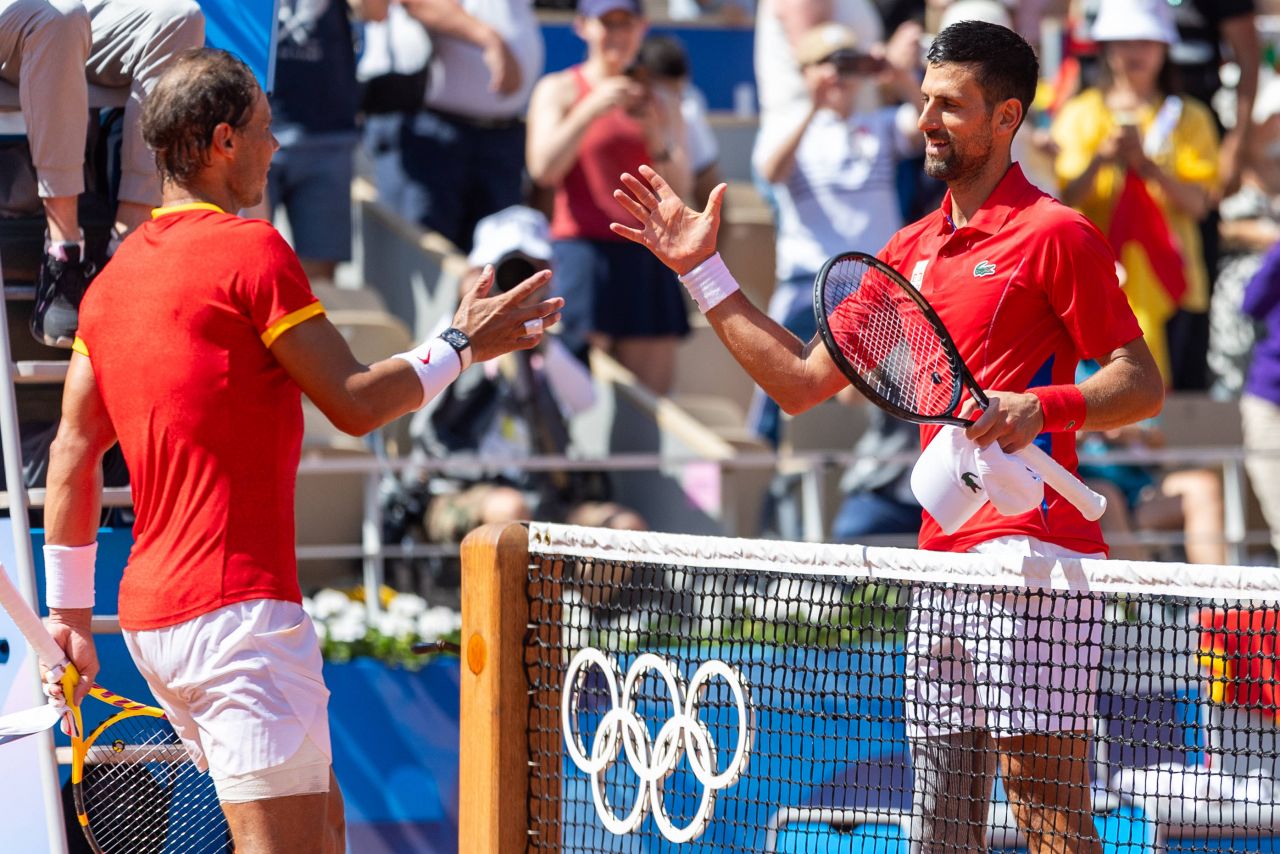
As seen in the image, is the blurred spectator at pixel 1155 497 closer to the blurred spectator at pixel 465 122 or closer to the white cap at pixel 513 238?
the white cap at pixel 513 238

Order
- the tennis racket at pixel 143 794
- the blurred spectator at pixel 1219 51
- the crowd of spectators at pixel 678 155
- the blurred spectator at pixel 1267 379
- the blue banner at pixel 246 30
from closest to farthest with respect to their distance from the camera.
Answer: the tennis racket at pixel 143 794
the blue banner at pixel 246 30
the blurred spectator at pixel 1267 379
the crowd of spectators at pixel 678 155
the blurred spectator at pixel 1219 51

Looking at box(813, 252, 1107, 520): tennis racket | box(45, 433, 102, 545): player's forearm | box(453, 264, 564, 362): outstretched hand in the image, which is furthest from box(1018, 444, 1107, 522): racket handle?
box(45, 433, 102, 545): player's forearm

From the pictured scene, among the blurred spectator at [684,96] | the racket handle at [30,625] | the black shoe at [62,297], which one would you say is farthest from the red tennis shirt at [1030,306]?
the blurred spectator at [684,96]

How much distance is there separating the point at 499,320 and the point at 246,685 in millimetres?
889

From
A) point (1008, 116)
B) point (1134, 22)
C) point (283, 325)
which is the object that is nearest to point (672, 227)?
point (1008, 116)

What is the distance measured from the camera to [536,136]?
826 cm

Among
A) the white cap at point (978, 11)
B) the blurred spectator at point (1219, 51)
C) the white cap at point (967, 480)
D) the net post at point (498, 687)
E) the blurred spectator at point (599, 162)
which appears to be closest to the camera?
the white cap at point (967, 480)

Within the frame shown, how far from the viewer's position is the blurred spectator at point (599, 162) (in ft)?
26.9

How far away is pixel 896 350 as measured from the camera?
3.56 meters

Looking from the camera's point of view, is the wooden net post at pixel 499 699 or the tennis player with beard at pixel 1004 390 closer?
the tennis player with beard at pixel 1004 390

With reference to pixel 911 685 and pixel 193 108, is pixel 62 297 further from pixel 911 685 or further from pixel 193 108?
pixel 911 685

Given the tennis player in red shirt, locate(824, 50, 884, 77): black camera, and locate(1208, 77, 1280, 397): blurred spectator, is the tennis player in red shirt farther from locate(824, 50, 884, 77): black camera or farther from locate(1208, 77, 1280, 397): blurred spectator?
locate(1208, 77, 1280, 397): blurred spectator

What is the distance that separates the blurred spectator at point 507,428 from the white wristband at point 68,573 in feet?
11.2

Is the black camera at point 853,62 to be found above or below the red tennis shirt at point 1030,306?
above
